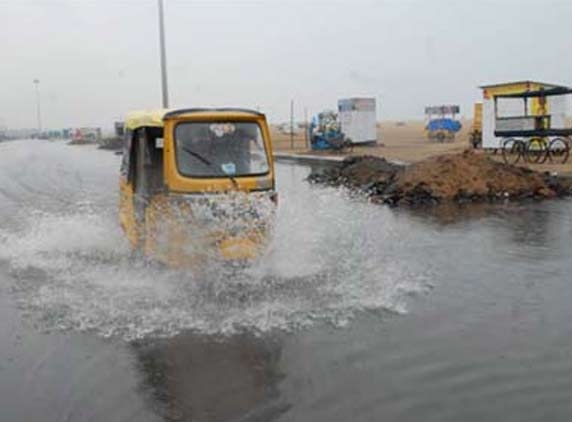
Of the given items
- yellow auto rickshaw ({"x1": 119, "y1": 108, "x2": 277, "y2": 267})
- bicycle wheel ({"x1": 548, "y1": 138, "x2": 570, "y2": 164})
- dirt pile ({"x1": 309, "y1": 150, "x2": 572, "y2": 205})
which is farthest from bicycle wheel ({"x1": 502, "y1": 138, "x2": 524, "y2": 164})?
yellow auto rickshaw ({"x1": 119, "y1": 108, "x2": 277, "y2": 267})

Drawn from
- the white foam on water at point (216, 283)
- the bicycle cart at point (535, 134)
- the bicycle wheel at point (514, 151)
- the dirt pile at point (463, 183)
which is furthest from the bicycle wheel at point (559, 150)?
the white foam on water at point (216, 283)

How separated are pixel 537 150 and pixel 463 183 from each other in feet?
30.9

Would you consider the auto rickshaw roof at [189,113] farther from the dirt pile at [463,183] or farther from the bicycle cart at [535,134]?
the bicycle cart at [535,134]

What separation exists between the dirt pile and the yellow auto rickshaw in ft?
33.9

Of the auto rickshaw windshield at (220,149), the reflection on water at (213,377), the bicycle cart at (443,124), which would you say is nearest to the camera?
the reflection on water at (213,377)

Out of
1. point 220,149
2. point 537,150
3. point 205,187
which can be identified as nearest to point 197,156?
point 220,149

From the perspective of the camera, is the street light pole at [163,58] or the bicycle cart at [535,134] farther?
the street light pole at [163,58]

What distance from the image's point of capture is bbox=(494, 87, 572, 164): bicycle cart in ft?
87.4

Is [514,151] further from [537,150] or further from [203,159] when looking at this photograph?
[203,159]

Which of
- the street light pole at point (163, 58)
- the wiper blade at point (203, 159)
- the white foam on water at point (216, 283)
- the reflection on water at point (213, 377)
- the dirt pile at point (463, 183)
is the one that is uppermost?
the street light pole at point (163, 58)

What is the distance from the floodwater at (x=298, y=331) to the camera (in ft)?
19.1

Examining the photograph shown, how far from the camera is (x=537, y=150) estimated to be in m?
28.4

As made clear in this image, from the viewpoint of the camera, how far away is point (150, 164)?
10.3m

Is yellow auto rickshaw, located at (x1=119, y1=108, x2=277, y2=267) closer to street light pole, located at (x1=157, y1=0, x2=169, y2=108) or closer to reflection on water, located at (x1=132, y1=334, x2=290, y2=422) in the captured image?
reflection on water, located at (x1=132, y1=334, x2=290, y2=422)
